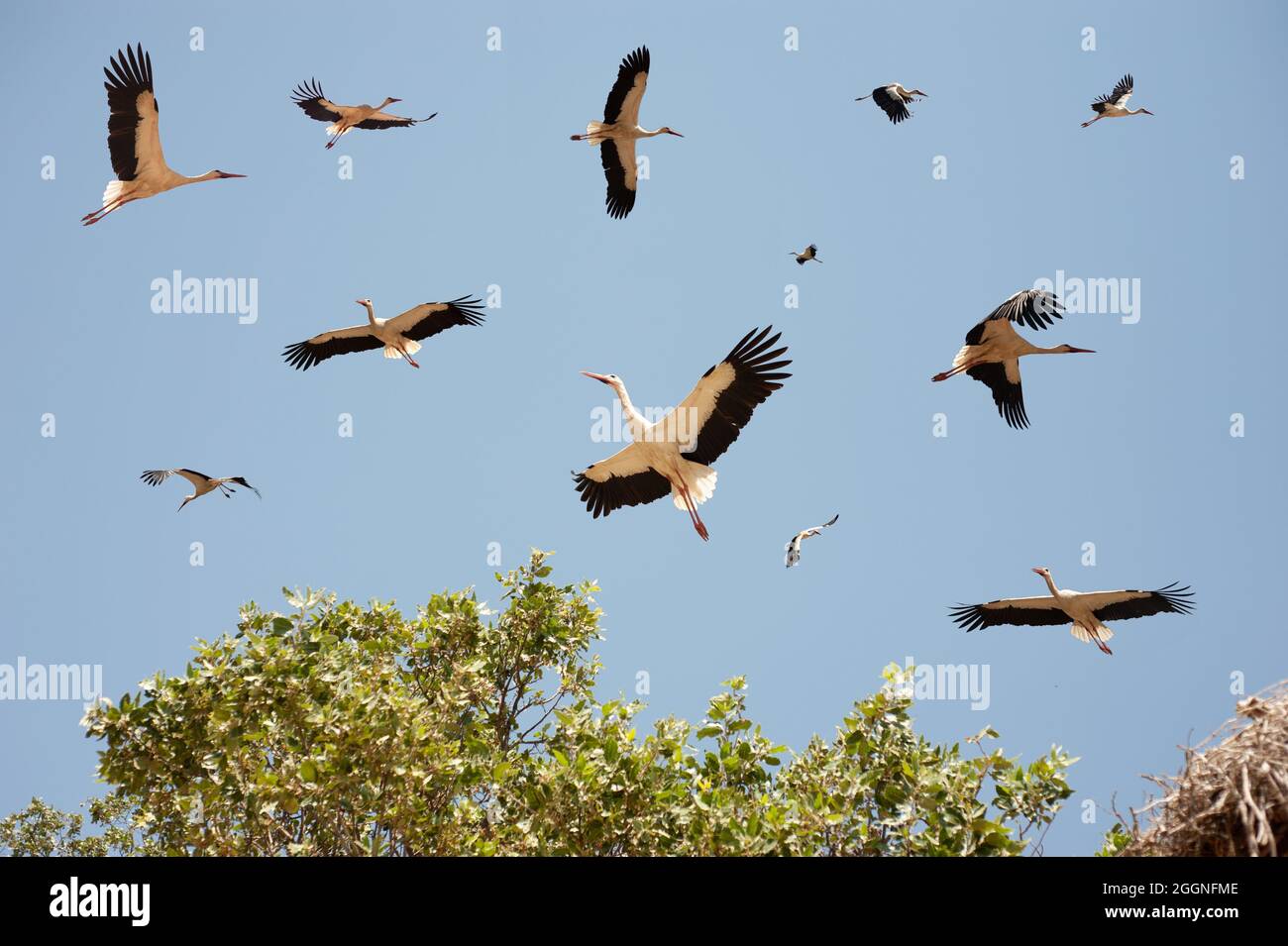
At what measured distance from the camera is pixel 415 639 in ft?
39.2

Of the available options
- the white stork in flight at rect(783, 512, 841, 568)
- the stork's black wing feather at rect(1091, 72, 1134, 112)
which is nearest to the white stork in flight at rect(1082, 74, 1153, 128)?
the stork's black wing feather at rect(1091, 72, 1134, 112)

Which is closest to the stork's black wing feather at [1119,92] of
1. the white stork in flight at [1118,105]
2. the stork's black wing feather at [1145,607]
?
the white stork in flight at [1118,105]

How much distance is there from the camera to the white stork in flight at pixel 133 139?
45.1 ft

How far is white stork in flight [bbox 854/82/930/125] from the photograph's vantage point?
52.3ft

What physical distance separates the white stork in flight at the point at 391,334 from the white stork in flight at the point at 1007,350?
6.28 metres

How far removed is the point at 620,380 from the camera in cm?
1263

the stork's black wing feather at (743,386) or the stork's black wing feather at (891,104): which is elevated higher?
the stork's black wing feather at (891,104)

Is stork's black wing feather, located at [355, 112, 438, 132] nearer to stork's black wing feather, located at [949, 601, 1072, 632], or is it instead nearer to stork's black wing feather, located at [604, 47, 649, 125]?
stork's black wing feather, located at [604, 47, 649, 125]

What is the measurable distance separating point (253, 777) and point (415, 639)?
11.5 ft

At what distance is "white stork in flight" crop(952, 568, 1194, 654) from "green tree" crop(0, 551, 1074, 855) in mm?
4044

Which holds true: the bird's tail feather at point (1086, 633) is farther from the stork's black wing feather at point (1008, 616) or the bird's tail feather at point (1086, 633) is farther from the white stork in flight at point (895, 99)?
the white stork in flight at point (895, 99)
